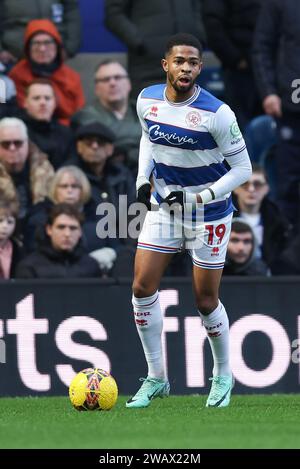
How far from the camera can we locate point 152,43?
44.8ft

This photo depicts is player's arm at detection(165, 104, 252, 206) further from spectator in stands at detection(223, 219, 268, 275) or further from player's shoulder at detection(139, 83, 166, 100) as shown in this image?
spectator in stands at detection(223, 219, 268, 275)

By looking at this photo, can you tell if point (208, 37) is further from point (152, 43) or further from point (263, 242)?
point (263, 242)

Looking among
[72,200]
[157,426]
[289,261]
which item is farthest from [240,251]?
[157,426]

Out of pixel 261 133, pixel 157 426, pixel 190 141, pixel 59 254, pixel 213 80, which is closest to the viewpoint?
pixel 157 426

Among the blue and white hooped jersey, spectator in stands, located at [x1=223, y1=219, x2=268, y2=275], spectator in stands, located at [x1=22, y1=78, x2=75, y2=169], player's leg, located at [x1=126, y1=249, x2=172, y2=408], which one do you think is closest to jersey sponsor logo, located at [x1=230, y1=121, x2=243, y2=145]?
the blue and white hooped jersey

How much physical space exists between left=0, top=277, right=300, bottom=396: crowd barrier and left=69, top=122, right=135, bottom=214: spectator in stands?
1.88 meters

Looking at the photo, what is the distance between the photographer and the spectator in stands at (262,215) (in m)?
12.8

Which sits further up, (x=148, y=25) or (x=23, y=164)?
(x=148, y=25)

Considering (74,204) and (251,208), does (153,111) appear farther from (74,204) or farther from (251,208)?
(251,208)

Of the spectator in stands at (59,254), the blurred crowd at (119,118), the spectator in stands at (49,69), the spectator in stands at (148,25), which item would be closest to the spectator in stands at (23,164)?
the blurred crowd at (119,118)

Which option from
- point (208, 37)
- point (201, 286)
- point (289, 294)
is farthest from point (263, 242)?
point (201, 286)

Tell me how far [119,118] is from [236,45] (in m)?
1.50

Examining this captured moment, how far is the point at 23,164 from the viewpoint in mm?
12781

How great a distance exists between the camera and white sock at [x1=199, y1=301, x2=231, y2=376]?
9352 millimetres
